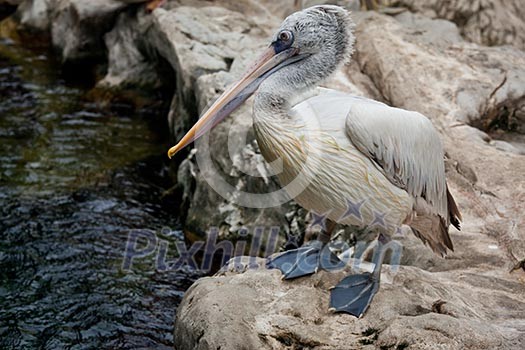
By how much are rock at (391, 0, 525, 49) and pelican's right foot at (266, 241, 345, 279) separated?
198 inches

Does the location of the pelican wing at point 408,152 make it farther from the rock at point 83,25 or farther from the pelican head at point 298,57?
the rock at point 83,25

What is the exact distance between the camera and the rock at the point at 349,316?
2838 mm

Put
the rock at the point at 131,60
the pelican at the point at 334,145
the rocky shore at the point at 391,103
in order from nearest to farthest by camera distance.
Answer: the rocky shore at the point at 391,103 → the pelican at the point at 334,145 → the rock at the point at 131,60

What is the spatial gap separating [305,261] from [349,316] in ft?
1.75

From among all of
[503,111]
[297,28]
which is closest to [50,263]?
[297,28]

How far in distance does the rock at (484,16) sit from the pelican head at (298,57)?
4813mm

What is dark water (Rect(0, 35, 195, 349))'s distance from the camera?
4.25 m

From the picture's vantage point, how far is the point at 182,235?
555 cm

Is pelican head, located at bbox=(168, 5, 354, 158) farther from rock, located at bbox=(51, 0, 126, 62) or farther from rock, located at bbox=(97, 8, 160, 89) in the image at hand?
rock, located at bbox=(51, 0, 126, 62)

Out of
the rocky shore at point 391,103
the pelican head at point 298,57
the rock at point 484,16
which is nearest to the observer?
the rocky shore at point 391,103

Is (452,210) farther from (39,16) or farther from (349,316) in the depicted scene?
(39,16)

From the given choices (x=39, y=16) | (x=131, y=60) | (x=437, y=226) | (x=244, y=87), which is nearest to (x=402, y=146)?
(x=437, y=226)

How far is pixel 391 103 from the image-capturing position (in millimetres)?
5738

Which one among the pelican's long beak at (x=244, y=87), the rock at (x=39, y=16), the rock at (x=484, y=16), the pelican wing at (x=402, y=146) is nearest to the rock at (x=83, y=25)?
the rock at (x=39, y=16)
